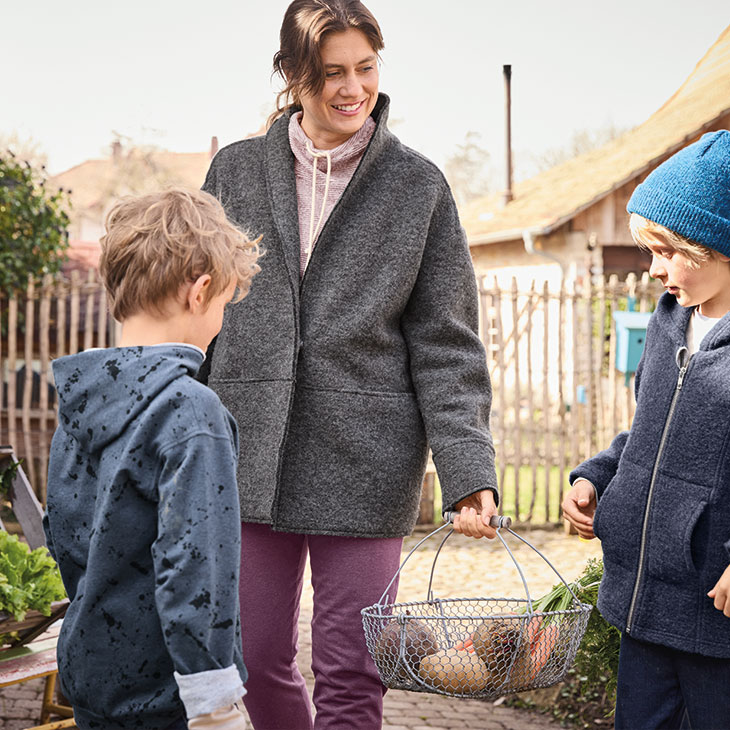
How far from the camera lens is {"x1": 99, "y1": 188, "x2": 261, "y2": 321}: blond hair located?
5.95 feet

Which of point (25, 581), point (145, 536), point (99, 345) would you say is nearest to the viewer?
point (145, 536)

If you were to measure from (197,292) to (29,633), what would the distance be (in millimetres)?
A: 1612

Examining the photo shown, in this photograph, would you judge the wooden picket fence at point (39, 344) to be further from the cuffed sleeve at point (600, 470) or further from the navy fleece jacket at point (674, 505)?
the navy fleece jacket at point (674, 505)

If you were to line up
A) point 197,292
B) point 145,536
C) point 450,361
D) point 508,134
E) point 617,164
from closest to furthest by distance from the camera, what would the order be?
point 145,536, point 197,292, point 450,361, point 617,164, point 508,134

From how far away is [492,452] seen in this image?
243 centimetres

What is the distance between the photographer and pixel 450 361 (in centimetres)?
242

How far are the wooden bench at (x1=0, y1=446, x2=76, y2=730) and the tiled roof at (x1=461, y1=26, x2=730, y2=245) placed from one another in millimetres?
9820

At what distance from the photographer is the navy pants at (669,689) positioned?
2055 millimetres

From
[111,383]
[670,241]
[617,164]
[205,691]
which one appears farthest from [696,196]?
[617,164]

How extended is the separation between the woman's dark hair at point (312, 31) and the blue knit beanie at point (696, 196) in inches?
30.5

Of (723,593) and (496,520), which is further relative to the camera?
(496,520)

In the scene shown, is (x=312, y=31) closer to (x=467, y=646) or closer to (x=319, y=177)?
(x=319, y=177)

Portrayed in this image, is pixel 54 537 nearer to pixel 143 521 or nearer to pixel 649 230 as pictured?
pixel 143 521

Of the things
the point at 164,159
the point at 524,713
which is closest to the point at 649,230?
the point at 524,713
